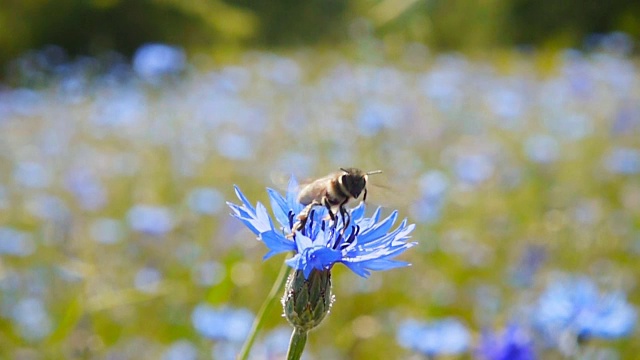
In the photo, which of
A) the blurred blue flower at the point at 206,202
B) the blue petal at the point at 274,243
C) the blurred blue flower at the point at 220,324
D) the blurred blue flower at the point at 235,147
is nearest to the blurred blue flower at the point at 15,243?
the blurred blue flower at the point at 206,202

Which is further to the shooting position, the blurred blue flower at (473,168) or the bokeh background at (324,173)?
the blurred blue flower at (473,168)

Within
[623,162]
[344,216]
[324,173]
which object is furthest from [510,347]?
[623,162]

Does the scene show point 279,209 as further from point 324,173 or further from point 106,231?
point 324,173

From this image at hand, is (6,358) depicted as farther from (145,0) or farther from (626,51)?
(145,0)

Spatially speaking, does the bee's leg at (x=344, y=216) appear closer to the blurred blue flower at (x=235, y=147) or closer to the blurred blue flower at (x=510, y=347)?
the blurred blue flower at (x=510, y=347)

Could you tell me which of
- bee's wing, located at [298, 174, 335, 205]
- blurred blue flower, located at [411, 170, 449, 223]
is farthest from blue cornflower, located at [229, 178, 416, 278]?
blurred blue flower, located at [411, 170, 449, 223]

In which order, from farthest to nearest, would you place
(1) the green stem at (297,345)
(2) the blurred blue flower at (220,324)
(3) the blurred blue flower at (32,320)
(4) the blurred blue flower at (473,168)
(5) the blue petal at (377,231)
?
(4) the blurred blue flower at (473,168) → (3) the blurred blue flower at (32,320) → (2) the blurred blue flower at (220,324) → (5) the blue petal at (377,231) → (1) the green stem at (297,345)

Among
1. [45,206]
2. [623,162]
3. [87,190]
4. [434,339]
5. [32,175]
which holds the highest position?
[623,162]
